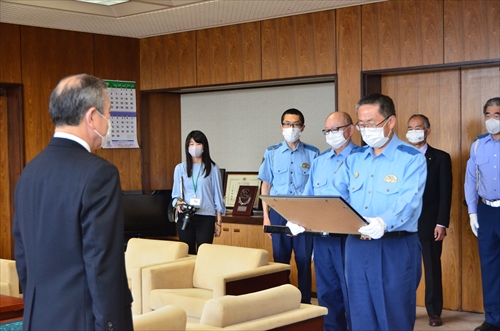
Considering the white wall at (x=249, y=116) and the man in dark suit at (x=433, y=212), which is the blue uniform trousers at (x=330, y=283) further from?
the white wall at (x=249, y=116)

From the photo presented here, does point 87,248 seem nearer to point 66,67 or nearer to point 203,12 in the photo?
point 203,12

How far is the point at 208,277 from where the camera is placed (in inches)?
213

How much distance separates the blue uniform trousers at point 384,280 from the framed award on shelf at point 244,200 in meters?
3.77

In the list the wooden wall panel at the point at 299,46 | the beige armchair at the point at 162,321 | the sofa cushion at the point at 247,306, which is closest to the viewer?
the beige armchair at the point at 162,321

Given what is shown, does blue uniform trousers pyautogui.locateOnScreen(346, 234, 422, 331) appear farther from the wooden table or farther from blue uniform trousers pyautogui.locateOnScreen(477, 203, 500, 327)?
the wooden table

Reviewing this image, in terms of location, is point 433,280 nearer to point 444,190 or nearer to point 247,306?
point 444,190

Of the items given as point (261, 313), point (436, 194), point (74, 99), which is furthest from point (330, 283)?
point (74, 99)

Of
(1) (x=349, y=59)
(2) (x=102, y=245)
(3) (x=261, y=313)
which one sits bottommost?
(3) (x=261, y=313)

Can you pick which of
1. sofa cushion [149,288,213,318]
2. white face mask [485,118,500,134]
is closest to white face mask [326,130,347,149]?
white face mask [485,118,500,134]

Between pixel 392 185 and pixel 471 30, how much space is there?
273 cm

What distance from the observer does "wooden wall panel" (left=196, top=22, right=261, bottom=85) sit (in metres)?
7.32

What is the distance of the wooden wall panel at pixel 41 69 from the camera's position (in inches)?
289

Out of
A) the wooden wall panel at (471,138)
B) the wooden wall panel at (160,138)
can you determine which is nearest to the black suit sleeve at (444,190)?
the wooden wall panel at (471,138)

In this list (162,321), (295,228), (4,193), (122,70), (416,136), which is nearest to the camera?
(162,321)
